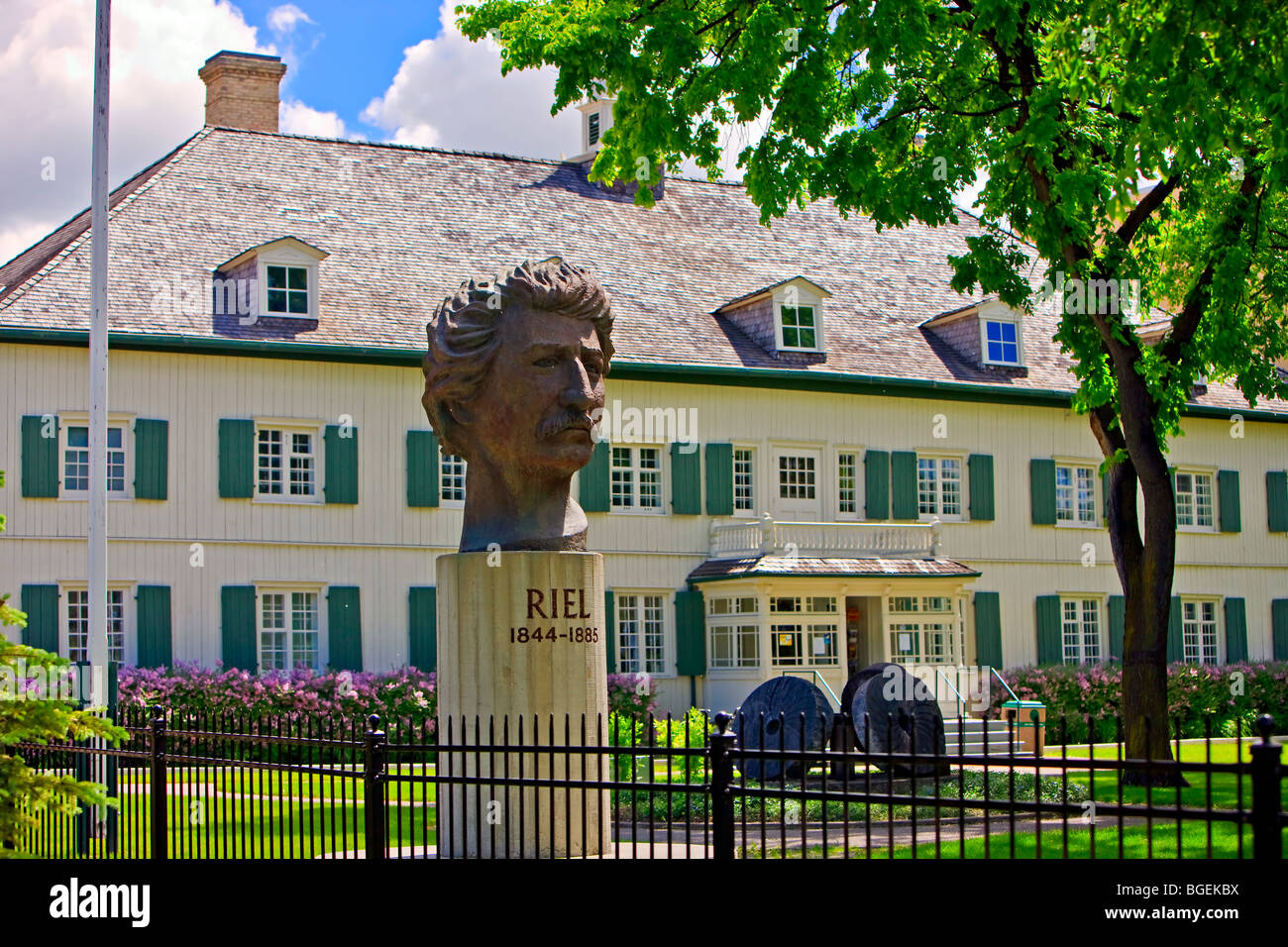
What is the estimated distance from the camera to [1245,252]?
18.4 metres

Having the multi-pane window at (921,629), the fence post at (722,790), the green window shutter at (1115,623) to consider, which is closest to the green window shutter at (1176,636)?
the green window shutter at (1115,623)

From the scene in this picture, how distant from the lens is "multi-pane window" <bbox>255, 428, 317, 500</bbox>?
88.9ft

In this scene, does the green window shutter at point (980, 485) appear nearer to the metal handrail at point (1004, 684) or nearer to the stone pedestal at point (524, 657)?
the metal handrail at point (1004, 684)

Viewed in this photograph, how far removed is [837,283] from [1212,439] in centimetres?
917

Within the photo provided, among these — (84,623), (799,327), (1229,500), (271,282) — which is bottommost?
(84,623)

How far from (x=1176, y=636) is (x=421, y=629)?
55.2ft

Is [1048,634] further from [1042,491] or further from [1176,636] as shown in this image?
[1176,636]

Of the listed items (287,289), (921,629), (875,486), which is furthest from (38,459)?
(921,629)

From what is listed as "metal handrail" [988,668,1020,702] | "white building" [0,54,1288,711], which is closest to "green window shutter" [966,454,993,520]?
"white building" [0,54,1288,711]

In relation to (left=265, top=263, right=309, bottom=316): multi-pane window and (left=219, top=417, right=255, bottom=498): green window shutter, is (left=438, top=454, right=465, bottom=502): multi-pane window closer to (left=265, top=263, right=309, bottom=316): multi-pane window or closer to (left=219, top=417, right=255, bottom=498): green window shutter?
(left=219, top=417, right=255, bottom=498): green window shutter

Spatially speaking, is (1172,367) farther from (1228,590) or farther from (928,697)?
(1228,590)

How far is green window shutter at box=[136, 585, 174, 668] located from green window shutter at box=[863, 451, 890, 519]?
13.4 metres

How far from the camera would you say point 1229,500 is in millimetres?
36000
